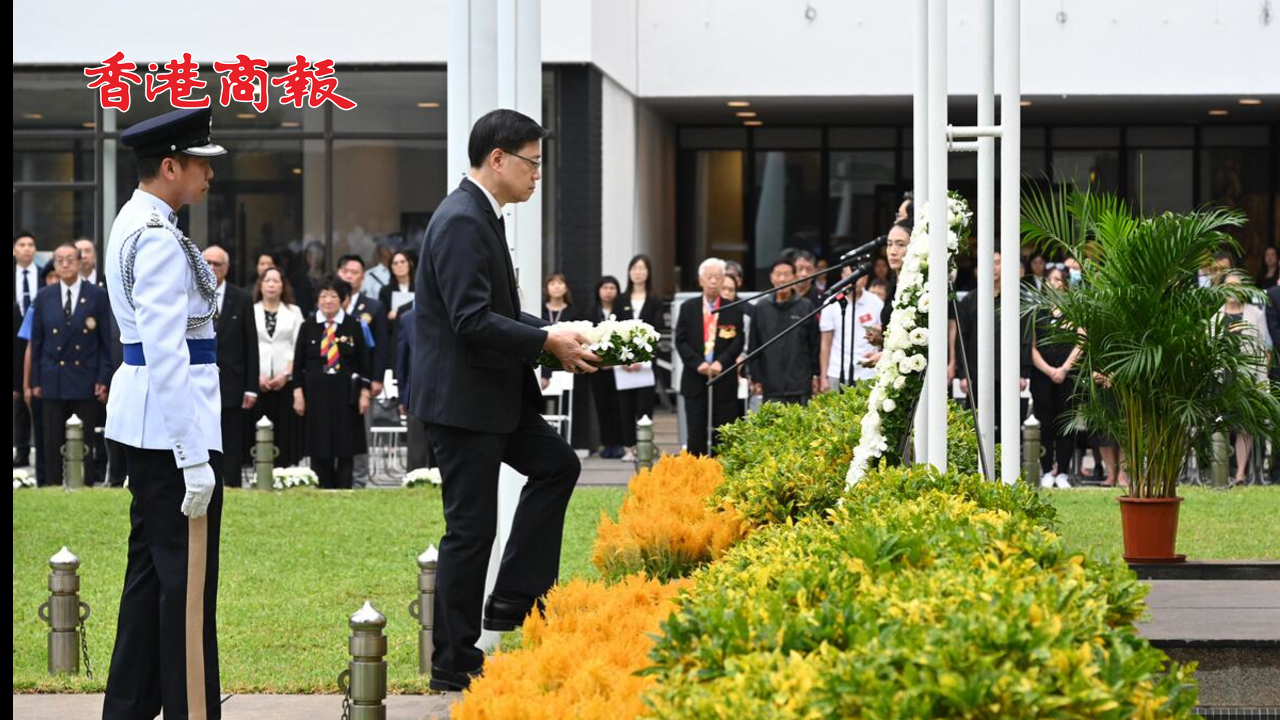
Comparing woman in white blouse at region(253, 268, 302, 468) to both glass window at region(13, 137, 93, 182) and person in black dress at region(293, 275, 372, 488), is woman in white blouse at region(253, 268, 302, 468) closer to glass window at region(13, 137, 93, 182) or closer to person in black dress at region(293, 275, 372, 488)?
person in black dress at region(293, 275, 372, 488)

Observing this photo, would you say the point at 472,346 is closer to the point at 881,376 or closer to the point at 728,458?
the point at 881,376

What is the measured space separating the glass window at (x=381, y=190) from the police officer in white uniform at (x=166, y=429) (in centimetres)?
1708

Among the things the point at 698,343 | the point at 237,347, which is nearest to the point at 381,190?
the point at 698,343

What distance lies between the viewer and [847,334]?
16.4 m

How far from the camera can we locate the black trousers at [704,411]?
17.0 meters

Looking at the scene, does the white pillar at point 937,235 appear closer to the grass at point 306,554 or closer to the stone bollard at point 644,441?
the grass at point 306,554

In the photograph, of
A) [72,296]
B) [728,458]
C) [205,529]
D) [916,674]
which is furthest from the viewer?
[72,296]

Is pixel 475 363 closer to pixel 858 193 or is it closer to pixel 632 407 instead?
pixel 632 407

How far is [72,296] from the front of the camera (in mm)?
17031

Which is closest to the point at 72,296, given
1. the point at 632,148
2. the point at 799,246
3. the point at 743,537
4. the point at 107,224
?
the point at 107,224

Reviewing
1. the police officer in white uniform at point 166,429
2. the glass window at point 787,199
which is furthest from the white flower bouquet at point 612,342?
the glass window at point 787,199

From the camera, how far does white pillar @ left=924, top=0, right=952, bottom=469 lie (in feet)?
20.7

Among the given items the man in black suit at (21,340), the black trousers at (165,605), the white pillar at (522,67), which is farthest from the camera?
the man in black suit at (21,340)

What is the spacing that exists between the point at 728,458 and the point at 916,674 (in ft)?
18.7
